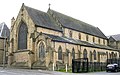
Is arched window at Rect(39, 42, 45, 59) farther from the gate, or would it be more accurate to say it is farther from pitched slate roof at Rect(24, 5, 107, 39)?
the gate

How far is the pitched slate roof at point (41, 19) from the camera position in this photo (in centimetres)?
4926

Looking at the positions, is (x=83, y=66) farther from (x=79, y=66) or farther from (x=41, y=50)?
(x=41, y=50)

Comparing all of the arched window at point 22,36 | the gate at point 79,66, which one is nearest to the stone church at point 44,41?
the arched window at point 22,36

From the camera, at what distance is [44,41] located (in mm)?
45281

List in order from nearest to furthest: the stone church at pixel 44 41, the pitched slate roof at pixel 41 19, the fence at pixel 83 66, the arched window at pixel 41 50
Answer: the fence at pixel 83 66 < the stone church at pixel 44 41 < the arched window at pixel 41 50 < the pitched slate roof at pixel 41 19

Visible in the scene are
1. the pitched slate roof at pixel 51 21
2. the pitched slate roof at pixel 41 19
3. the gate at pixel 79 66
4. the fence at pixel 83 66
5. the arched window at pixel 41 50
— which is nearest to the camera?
the gate at pixel 79 66

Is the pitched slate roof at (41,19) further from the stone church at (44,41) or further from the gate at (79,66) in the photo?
the gate at (79,66)

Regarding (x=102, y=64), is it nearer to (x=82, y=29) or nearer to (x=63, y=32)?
(x=63, y=32)

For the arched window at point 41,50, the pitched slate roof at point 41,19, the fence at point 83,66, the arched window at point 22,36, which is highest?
the pitched slate roof at point 41,19

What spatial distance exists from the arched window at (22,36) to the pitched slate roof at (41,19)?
305 cm

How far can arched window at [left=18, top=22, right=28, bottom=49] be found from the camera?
4997 centimetres

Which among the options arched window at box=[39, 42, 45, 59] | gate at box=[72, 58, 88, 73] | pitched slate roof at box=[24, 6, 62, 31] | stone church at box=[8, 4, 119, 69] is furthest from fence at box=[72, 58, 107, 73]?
pitched slate roof at box=[24, 6, 62, 31]

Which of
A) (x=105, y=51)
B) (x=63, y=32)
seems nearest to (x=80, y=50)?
(x=63, y=32)

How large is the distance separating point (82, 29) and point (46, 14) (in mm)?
12958
